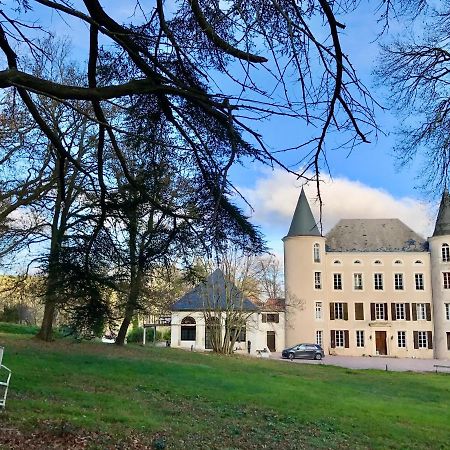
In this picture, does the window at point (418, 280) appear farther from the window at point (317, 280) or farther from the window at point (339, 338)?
the window at point (317, 280)

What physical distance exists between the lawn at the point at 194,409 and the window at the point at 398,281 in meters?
30.1

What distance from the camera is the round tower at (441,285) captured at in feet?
149

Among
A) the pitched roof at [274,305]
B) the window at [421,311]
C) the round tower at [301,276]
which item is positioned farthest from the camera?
the window at [421,311]

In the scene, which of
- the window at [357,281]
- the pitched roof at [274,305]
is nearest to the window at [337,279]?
the window at [357,281]

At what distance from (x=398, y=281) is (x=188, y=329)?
1899 cm

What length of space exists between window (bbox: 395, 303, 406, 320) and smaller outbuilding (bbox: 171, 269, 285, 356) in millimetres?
9688

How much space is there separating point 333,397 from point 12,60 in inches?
486

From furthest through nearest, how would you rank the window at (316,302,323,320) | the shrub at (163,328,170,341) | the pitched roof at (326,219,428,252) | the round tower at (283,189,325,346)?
the pitched roof at (326,219,428,252)
the shrub at (163,328,170,341)
the window at (316,302,323,320)
the round tower at (283,189,325,346)

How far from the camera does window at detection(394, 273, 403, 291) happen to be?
47.9m

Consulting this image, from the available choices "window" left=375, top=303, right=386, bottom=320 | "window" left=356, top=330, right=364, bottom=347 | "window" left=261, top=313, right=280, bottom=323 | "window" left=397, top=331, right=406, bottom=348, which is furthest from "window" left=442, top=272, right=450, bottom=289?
"window" left=261, top=313, right=280, bottom=323

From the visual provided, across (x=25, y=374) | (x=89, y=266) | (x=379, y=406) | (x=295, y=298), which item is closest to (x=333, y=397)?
(x=379, y=406)

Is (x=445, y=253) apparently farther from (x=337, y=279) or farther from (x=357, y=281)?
(x=337, y=279)

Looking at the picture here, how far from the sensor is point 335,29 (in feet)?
10.3

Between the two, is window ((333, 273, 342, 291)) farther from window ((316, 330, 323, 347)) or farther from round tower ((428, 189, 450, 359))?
round tower ((428, 189, 450, 359))
